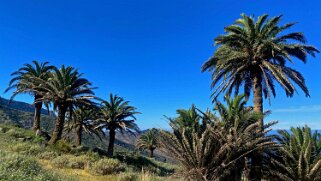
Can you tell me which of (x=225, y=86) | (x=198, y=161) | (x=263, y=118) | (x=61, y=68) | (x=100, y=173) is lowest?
(x=100, y=173)

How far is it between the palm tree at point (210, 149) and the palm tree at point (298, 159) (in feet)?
→ 7.08

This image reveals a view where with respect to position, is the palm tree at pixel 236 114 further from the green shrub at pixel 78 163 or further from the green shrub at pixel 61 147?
the green shrub at pixel 61 147

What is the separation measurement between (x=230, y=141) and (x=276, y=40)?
8.34m

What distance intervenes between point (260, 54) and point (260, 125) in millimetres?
4636

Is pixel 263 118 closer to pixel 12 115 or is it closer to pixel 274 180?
pixel 274 180

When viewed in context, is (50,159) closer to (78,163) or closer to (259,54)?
(78,163)

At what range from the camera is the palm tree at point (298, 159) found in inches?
567

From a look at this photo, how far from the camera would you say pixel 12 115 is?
2943 inches

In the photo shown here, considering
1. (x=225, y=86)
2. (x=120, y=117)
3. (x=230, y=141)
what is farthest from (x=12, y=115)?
(x=230, y=141)

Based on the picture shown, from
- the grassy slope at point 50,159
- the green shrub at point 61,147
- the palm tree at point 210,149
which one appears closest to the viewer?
the grassy slope at point 50,159

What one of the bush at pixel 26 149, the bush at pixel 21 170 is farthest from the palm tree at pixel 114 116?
the bush at pixel 21 170

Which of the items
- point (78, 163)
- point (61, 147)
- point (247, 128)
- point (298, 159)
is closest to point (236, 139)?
point (247, 128)

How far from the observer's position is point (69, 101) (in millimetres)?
27844

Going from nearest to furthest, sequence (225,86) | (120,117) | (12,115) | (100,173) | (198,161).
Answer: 1. (198,161)
2. (100,173)
3. (225,86)
4. (120,117)
5. (12,115)
